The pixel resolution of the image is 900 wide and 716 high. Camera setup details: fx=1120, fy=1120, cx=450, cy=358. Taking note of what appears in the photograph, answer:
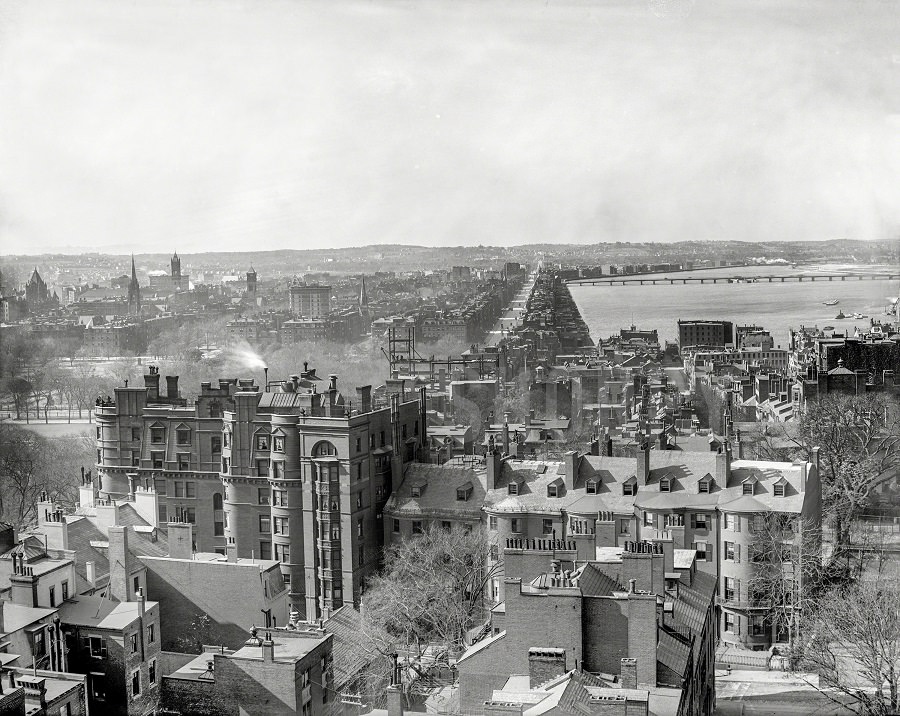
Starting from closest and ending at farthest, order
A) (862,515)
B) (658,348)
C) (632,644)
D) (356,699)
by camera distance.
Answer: (632,644)
(356,699)
(862,515)
(658,348)

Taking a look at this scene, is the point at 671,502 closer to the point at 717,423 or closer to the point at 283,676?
the point at 283,676

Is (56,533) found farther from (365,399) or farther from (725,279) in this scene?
(725,279)

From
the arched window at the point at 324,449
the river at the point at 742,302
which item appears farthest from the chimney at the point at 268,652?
the river at the point at 742,302

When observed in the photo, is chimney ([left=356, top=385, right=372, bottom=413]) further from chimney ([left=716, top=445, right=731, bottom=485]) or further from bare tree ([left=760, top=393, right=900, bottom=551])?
bare tree ([left=760, top=393, right=900, bottom=551])

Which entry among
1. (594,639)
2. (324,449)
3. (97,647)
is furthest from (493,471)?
(594,639)

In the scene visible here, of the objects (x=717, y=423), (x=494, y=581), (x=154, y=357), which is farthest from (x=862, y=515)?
(x=154, y=357)

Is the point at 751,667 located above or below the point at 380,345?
below
